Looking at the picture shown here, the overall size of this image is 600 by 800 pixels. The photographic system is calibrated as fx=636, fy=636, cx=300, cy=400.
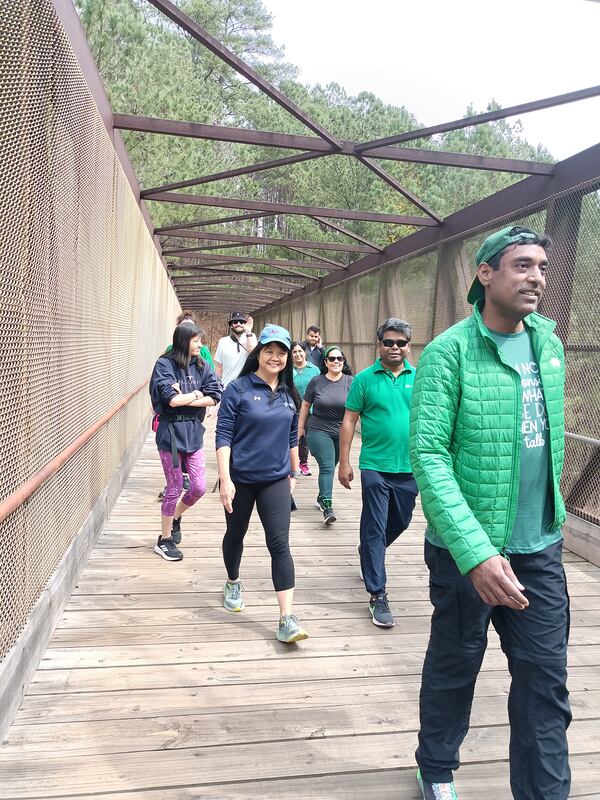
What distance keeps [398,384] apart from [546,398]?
2.12 meters

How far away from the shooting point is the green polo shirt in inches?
163

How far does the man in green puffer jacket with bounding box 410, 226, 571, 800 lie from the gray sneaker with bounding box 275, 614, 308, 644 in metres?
1.46

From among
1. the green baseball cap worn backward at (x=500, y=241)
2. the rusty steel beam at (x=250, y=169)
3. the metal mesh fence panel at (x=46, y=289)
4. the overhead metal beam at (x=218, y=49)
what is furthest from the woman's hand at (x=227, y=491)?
the rusty steel beam at (x=250, y=169)

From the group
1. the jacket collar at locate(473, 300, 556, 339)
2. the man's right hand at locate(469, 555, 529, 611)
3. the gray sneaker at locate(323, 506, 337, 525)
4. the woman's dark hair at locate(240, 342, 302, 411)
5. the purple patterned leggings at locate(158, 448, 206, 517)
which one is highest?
the jacket collar at locate(473, 300, 556, 339)

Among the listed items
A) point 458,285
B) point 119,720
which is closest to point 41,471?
point 119,720

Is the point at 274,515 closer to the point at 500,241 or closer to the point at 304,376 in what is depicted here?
the point at 500,241

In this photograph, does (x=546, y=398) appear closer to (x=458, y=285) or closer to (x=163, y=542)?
(x=163, y=542)

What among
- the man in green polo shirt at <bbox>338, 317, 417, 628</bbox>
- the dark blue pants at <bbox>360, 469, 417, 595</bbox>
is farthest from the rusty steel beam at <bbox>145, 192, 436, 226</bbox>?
the dark blue pants at <bbox>360, 469, 417, 595</bbox>

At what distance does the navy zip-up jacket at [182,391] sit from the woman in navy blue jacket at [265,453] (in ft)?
4.17

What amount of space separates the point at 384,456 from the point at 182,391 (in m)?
1.75

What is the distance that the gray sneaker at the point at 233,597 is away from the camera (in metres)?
4.07

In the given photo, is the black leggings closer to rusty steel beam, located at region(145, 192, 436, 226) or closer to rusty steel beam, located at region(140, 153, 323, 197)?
rusty steel beam, located at region(140, 153, 323, 197)

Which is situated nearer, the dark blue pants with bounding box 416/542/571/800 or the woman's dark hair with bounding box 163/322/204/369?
the dark blue pants with bounding box 416/542/571/800

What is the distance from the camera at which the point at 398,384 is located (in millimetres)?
4270
